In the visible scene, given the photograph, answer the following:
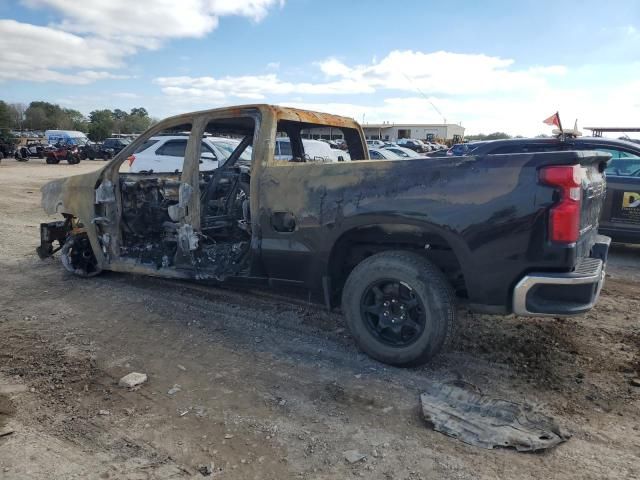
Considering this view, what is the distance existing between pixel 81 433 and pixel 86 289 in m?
3.03

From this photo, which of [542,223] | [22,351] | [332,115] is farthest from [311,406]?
[332,115]

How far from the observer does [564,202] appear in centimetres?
303

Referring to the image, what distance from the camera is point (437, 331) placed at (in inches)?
136

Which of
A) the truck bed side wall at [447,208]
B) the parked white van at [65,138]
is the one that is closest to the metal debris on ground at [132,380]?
the truck bed side wall at [447,208]

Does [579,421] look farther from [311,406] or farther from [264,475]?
[264,475]

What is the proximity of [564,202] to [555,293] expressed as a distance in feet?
1.92

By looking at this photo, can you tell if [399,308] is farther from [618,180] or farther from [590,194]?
[618,180]

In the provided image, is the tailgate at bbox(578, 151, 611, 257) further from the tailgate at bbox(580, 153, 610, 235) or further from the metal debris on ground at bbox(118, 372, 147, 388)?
the metal debris on ground at bbox(118, 372, 147, 388)

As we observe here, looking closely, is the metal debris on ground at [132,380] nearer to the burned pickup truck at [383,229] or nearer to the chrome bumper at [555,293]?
the burned pickup truck at [383,229]

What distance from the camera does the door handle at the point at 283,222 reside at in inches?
160

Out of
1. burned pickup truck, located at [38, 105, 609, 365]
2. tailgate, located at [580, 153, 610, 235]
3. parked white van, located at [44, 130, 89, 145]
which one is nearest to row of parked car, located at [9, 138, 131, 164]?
parked white van, located at [44, 130, 89, 145]

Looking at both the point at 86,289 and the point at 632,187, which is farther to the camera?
the point at 632,187

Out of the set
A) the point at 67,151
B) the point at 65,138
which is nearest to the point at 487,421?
the point at 67,151

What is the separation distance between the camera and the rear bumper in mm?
3109
